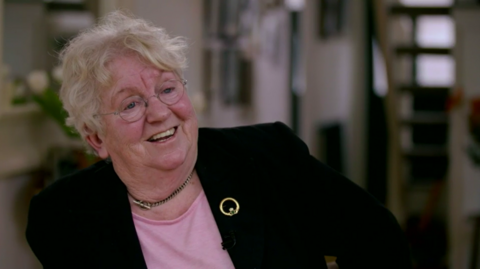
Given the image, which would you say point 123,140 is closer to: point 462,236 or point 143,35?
point 143,35

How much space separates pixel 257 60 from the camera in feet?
18.7

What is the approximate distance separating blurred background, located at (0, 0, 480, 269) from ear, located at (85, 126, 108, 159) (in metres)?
1.04

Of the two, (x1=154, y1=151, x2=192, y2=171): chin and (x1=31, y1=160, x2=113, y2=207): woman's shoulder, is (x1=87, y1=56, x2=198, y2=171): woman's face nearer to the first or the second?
(x1=154, y1=151, x2=192, y2=171): chin

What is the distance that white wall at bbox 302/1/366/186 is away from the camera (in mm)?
6477

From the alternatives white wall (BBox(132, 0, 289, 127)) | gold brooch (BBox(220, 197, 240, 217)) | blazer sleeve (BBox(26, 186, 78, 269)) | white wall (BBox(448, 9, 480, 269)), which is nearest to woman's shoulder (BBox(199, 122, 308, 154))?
gold brooch (BBox(220, 197, 240, 217))

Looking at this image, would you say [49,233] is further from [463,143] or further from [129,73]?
[463,143]

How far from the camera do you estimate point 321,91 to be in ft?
21.8

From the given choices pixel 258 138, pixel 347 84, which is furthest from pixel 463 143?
pixel 258 138

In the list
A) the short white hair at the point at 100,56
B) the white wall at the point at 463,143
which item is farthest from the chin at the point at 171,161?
the white wall at the point at 463,143

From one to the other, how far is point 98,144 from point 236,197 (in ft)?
1.40

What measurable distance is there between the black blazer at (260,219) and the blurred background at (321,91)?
3.56 feet

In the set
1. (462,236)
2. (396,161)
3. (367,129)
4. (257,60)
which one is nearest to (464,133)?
(462,236)

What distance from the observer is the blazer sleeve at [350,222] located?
6.21 ft

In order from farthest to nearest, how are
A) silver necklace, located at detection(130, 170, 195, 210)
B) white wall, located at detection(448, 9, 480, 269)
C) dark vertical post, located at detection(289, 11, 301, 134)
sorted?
dark vertical post, located at detection(289, 11, 301, 134)
white wall, located at detection(448, 9, 480, 269)
silver necklace, located at detection(130, 170, 195, 210)
